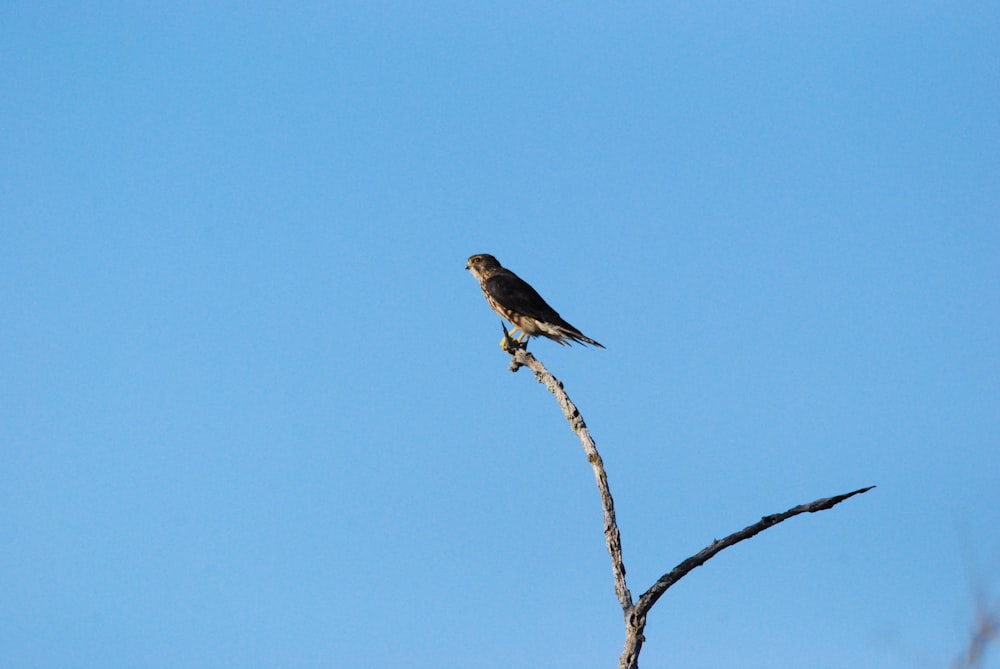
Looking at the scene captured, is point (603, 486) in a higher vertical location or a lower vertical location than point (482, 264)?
lower

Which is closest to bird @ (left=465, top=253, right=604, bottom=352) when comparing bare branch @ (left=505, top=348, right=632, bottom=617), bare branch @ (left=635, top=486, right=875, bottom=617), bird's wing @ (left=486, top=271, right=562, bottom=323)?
bird's wing @ (left=486, top=271, right=562, bottom=323)

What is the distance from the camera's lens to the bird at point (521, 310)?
11.3m

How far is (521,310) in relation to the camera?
1180 cm

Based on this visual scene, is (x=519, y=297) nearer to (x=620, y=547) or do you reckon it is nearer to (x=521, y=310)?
(x=521, y=310)

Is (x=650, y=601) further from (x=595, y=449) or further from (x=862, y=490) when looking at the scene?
(x=862, y=490)

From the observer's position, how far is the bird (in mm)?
11305

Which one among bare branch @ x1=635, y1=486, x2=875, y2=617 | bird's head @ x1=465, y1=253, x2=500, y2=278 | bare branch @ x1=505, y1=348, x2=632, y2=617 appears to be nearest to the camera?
bare branch @ x1=635, y1=486, x2=875, y2=617

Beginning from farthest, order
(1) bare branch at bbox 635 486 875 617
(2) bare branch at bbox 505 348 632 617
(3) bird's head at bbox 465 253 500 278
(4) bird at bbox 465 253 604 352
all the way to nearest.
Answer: (3) bird's head at bbox 465 253 500 278
(4) bird at bbox 465 253 604 352
(2) bare branch at bbox 505 348 632 617
(1) bare branch at bbox 635 486 875 617

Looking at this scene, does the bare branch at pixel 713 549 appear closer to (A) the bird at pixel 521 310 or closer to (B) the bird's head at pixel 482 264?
(A) the bird at pixel 521 310

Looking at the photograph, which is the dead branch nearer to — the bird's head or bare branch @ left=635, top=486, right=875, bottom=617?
bare branch @ left=635, top=486, right=875, bottom=617

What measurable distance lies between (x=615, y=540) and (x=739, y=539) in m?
1.02

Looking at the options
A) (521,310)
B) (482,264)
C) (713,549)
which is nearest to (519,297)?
(521,310)

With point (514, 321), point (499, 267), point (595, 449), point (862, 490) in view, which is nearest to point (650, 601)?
point (595, 449)

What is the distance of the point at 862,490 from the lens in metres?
8.09
